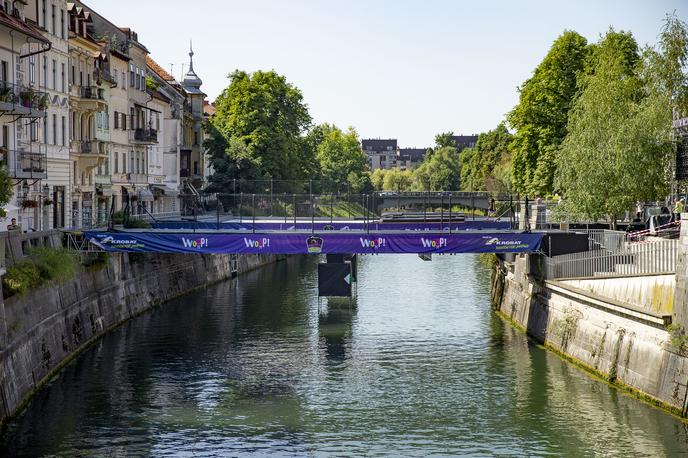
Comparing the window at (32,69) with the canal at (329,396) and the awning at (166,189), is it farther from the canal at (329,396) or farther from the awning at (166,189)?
the awning at (166,189)

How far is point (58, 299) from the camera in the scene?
1547 inches

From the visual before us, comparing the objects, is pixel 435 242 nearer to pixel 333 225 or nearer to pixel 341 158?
pixel 333 225

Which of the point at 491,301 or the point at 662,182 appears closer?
the point at 662,182

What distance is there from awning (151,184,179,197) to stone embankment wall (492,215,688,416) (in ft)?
133

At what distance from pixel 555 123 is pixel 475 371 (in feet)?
130

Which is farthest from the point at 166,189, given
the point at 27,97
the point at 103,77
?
the point at 27,97

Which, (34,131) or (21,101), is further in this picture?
(34,131)

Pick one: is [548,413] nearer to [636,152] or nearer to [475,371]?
[475,371]

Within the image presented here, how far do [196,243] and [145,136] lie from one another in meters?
30.5

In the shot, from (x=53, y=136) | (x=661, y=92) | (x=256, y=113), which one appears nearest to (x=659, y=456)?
(x=661, y=92)

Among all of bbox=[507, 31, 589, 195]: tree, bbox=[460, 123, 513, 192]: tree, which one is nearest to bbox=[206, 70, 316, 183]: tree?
bbox=[507, 31, 589, 195]: tree

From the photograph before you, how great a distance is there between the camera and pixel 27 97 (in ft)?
147


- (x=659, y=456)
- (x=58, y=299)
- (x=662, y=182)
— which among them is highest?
(x=662, y=182)

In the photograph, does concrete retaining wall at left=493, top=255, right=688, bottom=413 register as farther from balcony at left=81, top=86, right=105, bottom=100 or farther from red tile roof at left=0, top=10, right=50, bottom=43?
balcony at left=81, top=86, right=105, bottom=100
